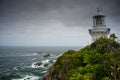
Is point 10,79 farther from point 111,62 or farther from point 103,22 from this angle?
point 111,62

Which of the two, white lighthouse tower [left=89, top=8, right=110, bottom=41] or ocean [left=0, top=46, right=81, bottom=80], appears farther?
ocean [left=0, top=46, right=81, bottom=80]

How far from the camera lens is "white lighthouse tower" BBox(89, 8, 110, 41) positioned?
32688 millimetres

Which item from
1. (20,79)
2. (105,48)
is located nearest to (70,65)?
(105,48)

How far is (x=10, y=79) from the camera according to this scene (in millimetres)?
48125

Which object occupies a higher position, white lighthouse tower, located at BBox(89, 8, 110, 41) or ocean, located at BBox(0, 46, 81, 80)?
white lighthouse tower, located at BBox(89, 8, 110, 41)

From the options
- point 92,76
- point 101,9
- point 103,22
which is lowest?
A: point 92,76

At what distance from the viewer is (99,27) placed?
3262cm

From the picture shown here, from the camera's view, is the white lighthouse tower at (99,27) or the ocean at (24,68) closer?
the white lighthouse tower at (99,27)

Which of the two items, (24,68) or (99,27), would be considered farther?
(24,68)

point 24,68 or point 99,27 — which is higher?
point 99,27

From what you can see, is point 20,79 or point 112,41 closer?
point 112,41

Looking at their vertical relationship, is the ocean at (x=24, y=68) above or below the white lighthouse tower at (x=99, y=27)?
below

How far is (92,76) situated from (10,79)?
3273cm

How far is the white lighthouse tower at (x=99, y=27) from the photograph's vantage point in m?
32.7
